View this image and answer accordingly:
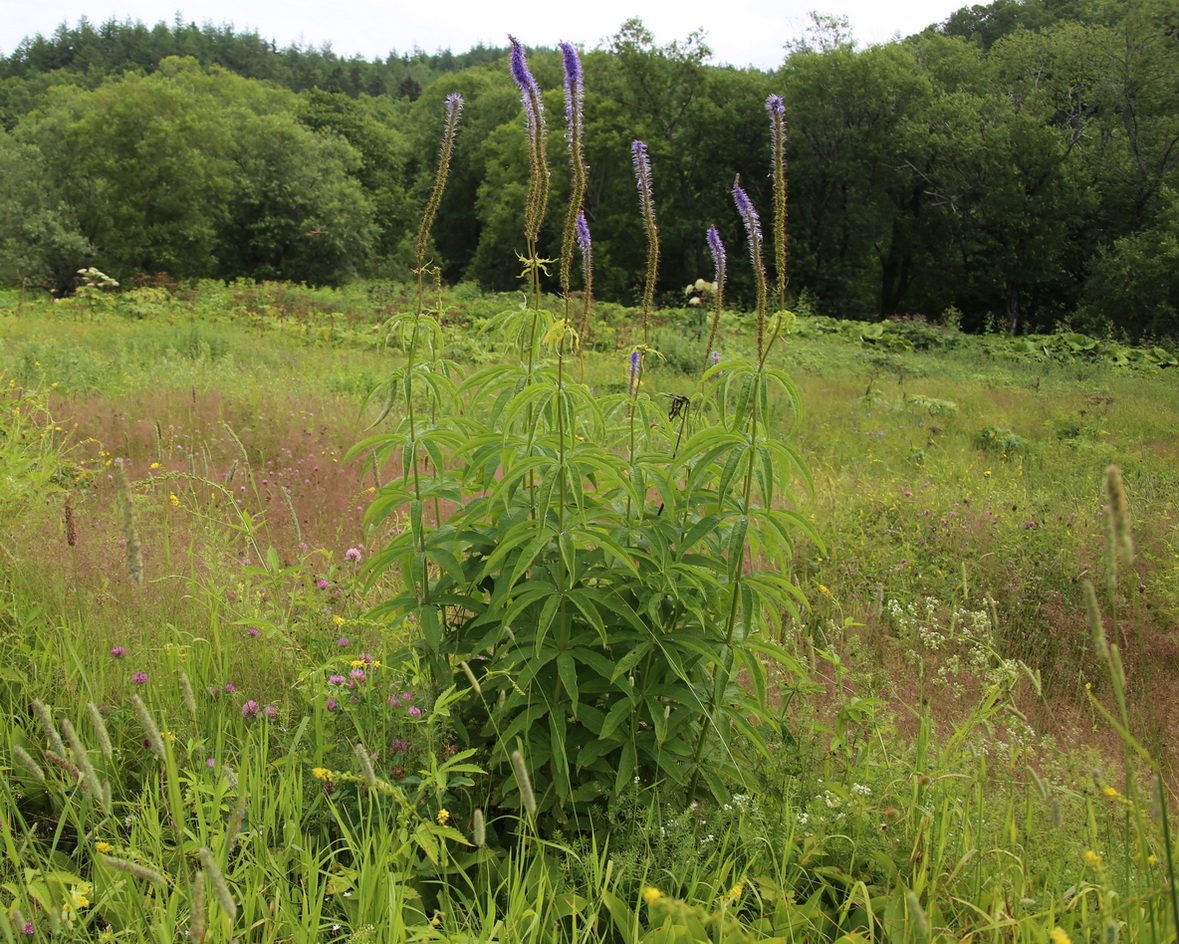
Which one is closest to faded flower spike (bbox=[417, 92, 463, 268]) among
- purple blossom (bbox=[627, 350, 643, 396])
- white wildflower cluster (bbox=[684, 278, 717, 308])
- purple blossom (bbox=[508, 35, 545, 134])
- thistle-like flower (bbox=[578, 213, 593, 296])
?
purple blossom (bbox=[508, 35, 545, 134])

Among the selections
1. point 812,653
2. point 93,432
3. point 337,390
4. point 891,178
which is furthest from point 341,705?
point 891,178

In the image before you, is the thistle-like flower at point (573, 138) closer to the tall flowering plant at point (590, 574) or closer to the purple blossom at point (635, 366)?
the tall flowering plant at point (590, 574)

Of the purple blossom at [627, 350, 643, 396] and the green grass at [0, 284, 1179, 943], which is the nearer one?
the green grass at [0, 284, 1179, 943]

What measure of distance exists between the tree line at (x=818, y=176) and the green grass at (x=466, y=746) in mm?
18971

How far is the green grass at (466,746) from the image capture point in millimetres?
1630

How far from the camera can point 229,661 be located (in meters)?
2.61

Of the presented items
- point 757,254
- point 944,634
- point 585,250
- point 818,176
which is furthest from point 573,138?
point 818,176

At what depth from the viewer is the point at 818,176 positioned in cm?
3073

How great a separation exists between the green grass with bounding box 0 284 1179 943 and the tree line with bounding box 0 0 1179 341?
18971 mm

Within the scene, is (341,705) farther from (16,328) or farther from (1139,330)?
(1139,330)

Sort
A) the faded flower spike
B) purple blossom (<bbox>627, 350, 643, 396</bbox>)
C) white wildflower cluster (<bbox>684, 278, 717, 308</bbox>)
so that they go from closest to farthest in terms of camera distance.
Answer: the faded flower spike
purple blossom (<bbox>627, 350, 643, 396</bbox>)
white wildflower cluster (<bbox>684, 278, 717, 308</bbox>)

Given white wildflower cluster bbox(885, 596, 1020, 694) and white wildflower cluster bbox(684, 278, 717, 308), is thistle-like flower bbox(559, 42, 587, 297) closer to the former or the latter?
white wildflower cluster bbox(684, 278, 717, 308)

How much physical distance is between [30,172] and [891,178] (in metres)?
34.9

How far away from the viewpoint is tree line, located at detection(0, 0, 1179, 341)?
82.0 feet
